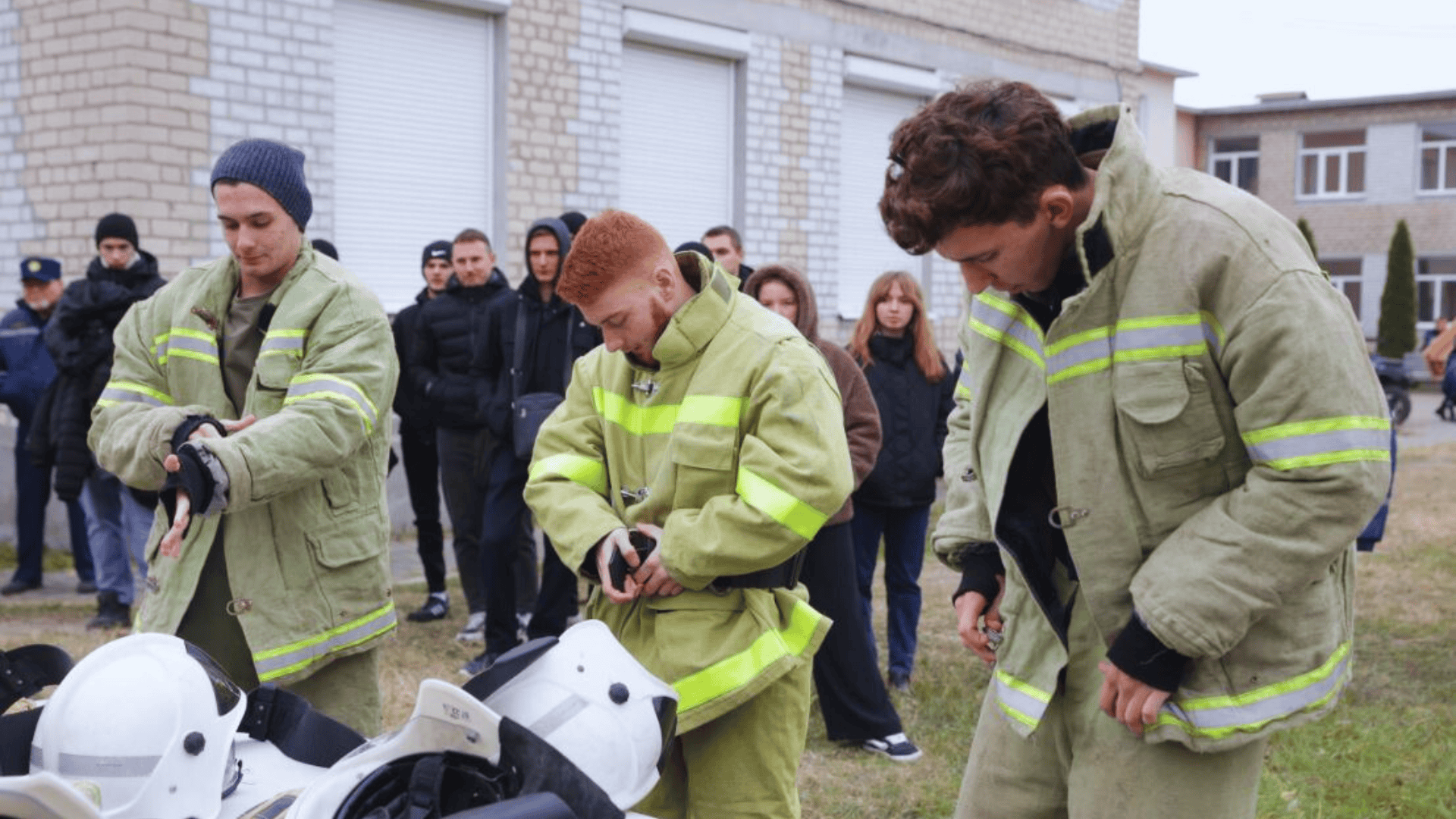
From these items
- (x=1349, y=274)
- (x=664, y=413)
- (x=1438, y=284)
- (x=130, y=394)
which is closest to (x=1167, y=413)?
(x=664, y=413)

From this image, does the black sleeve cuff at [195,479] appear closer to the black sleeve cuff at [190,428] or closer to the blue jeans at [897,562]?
the black sleeve cuff at [190,428]

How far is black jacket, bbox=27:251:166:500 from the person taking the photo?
25.7ft

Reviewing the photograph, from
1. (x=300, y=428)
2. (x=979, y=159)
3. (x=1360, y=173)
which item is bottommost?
(x=300, y=428)

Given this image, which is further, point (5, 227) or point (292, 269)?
point (5, 227)

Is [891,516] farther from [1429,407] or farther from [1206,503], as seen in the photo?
[1429,407]

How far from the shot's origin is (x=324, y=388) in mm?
3418

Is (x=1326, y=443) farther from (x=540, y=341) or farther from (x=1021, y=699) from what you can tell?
(x=540, y=341)

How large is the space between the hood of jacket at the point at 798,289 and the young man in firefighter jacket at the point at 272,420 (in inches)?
101

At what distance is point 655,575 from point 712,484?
0.24 metres

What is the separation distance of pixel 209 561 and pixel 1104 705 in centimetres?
220

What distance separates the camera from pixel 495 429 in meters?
7.34

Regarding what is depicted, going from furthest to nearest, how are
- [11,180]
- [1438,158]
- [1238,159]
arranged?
[1238,159] → [1438,158] → [11,180]

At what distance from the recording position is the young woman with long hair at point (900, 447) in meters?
6.73

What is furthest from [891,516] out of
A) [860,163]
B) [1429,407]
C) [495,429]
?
[1429,407]
